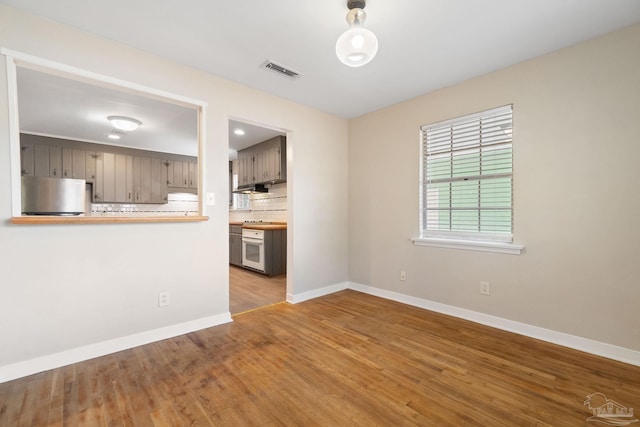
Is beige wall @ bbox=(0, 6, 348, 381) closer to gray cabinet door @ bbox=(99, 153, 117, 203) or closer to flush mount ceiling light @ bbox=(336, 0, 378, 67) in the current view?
flush mount ceiling light @ bbox=(336, 0, 378, 67)

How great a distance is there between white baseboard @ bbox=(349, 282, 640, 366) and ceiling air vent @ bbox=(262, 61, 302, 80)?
9.27 feet

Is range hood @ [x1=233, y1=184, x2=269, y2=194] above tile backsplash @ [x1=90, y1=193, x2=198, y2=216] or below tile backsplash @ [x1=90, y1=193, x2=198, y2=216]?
above

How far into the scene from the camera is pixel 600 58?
86.7 inches

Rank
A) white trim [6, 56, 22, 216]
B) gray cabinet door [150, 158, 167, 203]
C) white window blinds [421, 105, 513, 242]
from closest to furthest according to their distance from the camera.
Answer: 1. white trim [6, 56, 22, 216]
2. white window blinds [421, 105, 513, 242]
3. gray cabinet door [150, 158, 167, 203]

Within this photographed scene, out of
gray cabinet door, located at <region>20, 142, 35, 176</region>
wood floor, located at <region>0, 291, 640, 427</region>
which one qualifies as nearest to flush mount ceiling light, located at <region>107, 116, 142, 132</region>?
gray cabinet door, located at <region>20, 142, 35, 176</region>

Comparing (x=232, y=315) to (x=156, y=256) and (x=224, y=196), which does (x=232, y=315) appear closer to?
(x=156, y=256)

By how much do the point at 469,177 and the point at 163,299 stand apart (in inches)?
129

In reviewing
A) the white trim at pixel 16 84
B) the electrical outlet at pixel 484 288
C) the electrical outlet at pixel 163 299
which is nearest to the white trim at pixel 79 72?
the white trim at pixel 16 84

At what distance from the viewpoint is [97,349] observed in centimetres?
219

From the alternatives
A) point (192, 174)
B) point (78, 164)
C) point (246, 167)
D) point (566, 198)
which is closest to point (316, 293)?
point (566, 198)

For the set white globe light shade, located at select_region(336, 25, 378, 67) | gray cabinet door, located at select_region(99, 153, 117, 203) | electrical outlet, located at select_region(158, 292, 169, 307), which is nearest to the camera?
white globe light shade, located at select_region(336, 25, 378, 67)

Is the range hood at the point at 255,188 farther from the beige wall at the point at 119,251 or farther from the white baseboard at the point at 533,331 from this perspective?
the white baseboard at the point at 533,331

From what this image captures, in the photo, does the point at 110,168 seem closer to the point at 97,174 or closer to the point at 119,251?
the point at 97,174

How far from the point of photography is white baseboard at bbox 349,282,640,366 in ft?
6.95
